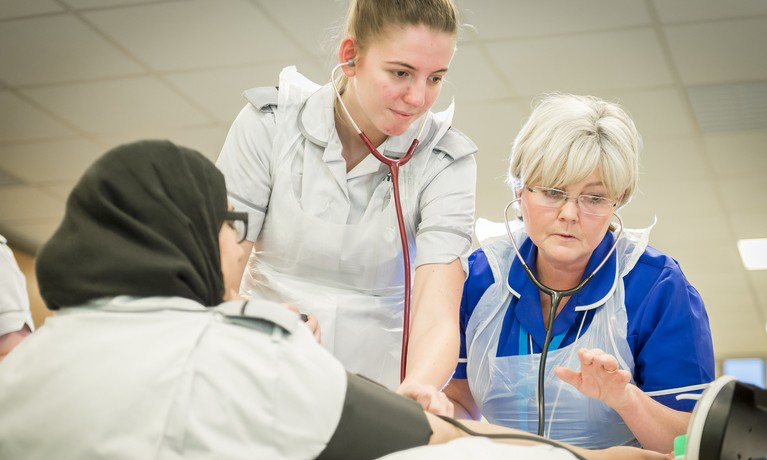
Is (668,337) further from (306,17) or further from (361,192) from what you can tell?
(306,17)

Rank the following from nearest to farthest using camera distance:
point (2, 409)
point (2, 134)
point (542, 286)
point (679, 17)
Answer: point (2, 409) → point (542, 286) → point (679, 17) → point (2, 134)

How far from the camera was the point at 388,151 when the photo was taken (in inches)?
78.3

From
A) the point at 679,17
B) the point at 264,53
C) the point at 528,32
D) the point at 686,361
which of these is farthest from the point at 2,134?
the point at 686,361

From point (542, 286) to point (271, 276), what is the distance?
0.59 metres

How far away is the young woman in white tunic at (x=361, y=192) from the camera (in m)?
1.87

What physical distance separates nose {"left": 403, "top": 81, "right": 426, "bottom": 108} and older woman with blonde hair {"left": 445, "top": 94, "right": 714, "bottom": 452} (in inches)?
12.6

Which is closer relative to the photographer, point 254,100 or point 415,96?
point 415,96

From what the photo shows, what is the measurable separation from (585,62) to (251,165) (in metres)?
2.59

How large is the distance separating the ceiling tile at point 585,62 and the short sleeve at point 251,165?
2.28 meters

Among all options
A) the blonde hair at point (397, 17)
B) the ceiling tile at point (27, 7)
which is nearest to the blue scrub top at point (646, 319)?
the blonde hair at point (397, 17)

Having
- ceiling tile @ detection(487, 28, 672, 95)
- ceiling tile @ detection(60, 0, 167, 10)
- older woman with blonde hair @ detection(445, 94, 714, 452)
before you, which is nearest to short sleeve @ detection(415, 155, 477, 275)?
older woman with blonde hair @ detection(445, 94, 714, 452)

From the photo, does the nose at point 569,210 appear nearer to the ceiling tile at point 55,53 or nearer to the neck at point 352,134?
the neck at point 352,134

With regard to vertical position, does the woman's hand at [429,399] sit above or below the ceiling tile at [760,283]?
below

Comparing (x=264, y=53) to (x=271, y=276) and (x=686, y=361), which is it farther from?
(x=686, y=361)
